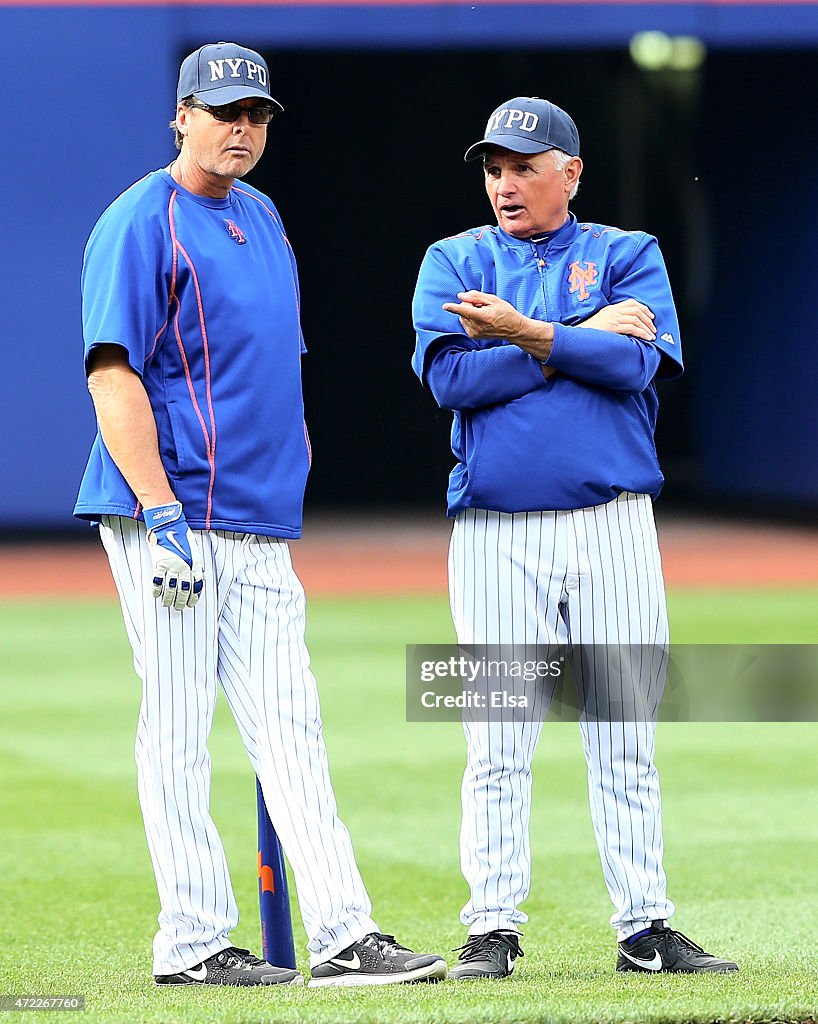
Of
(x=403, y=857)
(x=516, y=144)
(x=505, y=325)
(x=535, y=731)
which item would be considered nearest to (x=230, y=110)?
(x=516, y=144)

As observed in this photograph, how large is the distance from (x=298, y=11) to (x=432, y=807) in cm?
Answer: 1103

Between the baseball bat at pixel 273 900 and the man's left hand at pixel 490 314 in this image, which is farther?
the baseball bat at pixel 273 900

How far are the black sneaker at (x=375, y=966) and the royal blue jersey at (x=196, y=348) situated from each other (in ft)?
2.93

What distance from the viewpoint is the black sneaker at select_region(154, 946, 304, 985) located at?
3404mm

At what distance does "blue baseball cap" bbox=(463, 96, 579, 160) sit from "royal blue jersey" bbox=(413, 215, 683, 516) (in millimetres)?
197

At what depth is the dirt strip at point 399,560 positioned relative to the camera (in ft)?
43.4

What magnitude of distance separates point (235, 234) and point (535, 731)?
130cm

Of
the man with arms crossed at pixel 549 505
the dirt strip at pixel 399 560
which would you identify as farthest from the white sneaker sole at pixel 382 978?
the dirt strip at pixel 399 560

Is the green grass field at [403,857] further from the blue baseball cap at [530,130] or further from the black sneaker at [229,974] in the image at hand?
the blue baseball cap at [530,130]

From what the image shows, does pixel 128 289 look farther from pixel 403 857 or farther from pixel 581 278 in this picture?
pixel 403 857

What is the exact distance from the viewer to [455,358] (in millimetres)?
3619

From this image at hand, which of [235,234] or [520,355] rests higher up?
[235,234]

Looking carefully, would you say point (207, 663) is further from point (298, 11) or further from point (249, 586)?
point (298, 11)

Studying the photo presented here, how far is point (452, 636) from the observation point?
35.0 ft
